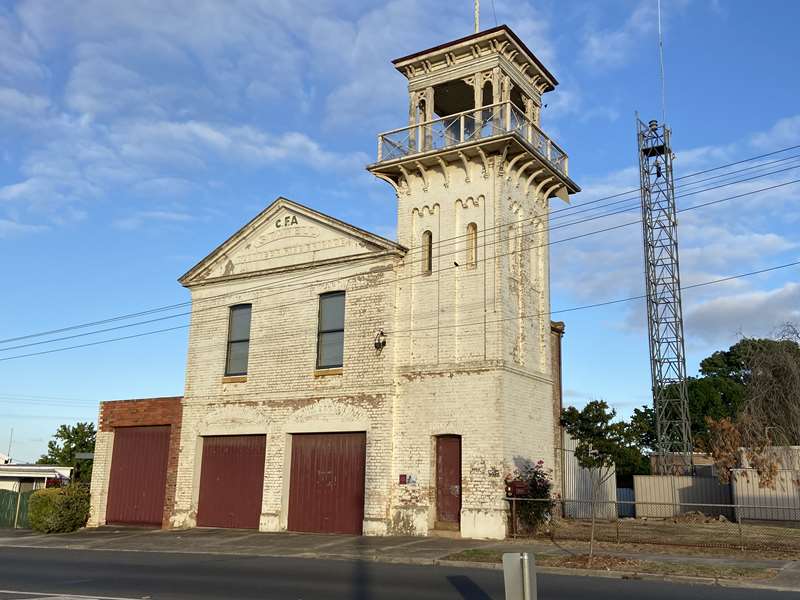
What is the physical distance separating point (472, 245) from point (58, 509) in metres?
16.7

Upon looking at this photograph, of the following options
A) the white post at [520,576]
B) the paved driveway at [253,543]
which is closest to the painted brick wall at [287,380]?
the paved driveway at [253,543]

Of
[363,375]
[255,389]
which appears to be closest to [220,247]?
[255,389]

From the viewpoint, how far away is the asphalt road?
11.5 metres

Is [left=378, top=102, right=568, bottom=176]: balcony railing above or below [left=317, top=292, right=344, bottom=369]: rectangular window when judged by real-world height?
above

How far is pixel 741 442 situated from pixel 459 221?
12.4 meters

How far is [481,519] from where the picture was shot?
65.7 feet

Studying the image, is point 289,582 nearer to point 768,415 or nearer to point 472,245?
point 472,245

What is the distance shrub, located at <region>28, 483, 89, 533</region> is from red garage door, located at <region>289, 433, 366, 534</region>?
8.47m

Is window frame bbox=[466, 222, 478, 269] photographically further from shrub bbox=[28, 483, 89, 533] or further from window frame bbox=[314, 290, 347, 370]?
shrub bbox=[28, 483, 89, 533]

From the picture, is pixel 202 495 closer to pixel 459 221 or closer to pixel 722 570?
pixel 459 221

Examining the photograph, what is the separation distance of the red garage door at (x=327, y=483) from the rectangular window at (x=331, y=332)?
2.30 meters

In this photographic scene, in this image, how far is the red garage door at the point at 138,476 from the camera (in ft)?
87.4

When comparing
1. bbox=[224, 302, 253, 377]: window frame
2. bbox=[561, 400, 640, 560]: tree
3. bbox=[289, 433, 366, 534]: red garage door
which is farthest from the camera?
bbox=[224, 302, 253, 377]: window frame

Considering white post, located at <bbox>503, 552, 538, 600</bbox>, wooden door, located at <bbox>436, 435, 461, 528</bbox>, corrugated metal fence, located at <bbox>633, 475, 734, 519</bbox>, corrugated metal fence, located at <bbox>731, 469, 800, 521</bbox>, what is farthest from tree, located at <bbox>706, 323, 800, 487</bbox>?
white post, located at <bbox>503, 552, 538, 600</bbox>
